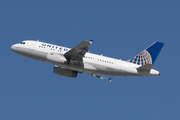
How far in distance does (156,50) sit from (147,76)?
5206 millimetres

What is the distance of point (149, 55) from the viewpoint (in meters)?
46.6

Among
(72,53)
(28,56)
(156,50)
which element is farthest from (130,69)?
(28,56)

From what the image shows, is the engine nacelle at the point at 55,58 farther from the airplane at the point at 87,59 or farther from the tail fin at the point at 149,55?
the tail fin at the point at 149,55

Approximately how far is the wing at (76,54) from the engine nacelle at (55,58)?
35.8 inches

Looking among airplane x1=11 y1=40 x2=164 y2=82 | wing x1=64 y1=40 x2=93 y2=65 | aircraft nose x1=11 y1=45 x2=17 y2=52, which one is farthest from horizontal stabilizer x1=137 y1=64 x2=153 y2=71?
aircraft nose x1=11 y1=45 x2=17 y2=52

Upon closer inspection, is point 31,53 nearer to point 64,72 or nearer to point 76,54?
point 64,72

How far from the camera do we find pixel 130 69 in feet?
144

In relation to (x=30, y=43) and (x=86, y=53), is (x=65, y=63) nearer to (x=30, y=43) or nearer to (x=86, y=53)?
(x=86, y=53)

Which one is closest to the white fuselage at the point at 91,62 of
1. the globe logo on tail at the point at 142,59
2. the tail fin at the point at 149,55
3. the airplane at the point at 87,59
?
the airplane at the point at 87,59

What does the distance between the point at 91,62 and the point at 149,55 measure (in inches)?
383

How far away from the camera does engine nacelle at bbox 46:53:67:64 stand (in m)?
44.1

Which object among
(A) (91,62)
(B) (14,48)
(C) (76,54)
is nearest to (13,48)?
(B) (14,48)

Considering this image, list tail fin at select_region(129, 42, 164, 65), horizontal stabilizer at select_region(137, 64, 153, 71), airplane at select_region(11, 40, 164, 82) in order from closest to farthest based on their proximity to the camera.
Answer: horizontal stabilizer at select_region(137, 64, 153, 71) → airplane at select_region(11, 40, 164, 82) → tail fin at select_region(129, 42, 164, 65)

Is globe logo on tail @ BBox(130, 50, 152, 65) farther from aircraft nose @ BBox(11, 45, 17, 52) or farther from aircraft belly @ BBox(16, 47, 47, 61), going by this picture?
aircraft nose @ BBox(11, 45, 17, 52)
